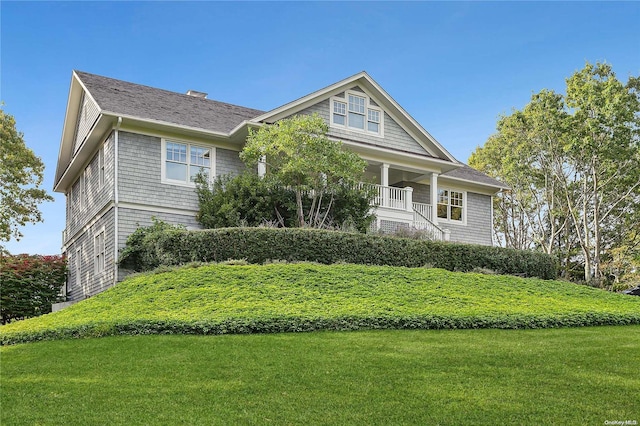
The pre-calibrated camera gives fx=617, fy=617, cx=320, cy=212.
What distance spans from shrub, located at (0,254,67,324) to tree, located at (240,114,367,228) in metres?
9.69

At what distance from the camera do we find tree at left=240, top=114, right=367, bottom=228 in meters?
19.0

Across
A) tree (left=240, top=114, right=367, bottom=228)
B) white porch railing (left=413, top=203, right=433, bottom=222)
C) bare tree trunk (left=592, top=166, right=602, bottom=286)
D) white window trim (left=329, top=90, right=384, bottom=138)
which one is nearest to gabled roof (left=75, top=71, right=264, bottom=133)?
tree (left=240, top=114, right=367, bottom=228)

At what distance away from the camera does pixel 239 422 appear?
21.0ft

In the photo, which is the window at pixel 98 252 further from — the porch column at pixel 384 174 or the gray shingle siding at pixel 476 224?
the gray shingle siding at pixel 476 224

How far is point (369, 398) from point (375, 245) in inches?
433

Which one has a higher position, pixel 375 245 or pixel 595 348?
pixel 375 245

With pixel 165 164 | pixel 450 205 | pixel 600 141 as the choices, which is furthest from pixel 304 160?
pixel 600 141

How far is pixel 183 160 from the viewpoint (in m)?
20.0

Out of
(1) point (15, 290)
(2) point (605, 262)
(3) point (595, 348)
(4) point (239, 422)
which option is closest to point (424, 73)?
(3) point (595, 348)

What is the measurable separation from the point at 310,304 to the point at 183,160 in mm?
9001

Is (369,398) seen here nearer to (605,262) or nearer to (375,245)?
(375,245)

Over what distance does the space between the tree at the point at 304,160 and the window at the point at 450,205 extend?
7735mm

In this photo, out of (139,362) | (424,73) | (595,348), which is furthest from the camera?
(424,73)

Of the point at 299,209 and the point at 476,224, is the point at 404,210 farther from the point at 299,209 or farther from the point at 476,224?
the point at 476,224
